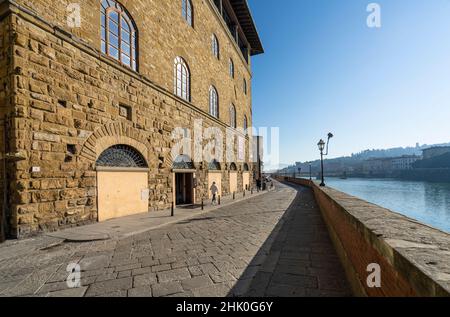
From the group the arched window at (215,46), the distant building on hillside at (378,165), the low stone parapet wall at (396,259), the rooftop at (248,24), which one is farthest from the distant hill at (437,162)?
the low stone parapet wall at (396,259)

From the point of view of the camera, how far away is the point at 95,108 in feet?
23.8

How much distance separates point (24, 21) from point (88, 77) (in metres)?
1.89

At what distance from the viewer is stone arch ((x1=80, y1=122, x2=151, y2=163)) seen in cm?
701

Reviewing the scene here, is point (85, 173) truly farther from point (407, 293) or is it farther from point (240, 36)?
point (240, 36)

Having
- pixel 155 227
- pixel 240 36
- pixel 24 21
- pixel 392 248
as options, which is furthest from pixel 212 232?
pixel 240 36

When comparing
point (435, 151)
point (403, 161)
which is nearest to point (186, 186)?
point (435, 151)

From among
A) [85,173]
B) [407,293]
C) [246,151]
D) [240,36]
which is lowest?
[407,293]

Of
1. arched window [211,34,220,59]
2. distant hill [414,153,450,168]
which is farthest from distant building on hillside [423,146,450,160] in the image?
arched window [211,34,220,59]

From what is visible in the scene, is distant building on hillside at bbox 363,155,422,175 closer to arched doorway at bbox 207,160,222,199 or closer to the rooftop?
the rooftop

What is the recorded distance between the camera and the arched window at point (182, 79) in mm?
11984

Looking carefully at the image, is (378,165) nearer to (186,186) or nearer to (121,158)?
Result: (186,186)

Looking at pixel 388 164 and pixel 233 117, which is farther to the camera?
pixel 388 164

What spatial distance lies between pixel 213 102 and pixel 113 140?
399 inches

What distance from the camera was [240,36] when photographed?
24234 millimetres
